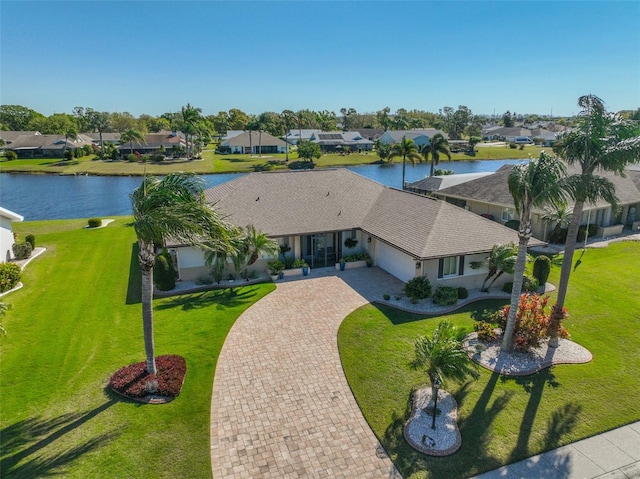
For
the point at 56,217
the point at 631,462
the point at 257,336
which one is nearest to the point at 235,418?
the point at 257,336

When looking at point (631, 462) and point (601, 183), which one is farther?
point (601, 183)

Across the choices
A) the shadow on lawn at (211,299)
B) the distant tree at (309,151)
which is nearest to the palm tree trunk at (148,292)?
the shadow on lawn at (211,299)

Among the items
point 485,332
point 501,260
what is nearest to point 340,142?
point 501,260

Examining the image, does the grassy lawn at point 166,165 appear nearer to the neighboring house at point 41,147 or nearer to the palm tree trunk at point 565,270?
the neighboring house at point 41,147

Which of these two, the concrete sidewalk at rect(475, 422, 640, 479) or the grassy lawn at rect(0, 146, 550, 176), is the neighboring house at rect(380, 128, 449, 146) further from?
the concrete sidewalk at rect(475, 422, 640, 479)

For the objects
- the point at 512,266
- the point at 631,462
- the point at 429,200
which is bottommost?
the point at 631,462

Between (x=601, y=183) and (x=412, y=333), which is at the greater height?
(x=601, y=183)

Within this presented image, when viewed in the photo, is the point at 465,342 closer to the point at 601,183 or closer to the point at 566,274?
the point at 566,274
